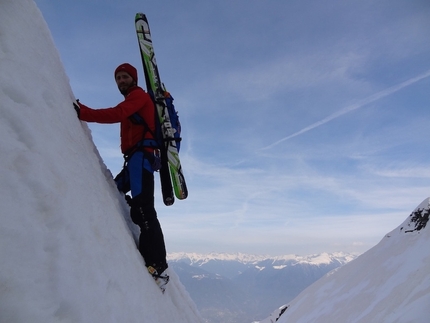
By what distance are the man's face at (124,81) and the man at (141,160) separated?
65mm

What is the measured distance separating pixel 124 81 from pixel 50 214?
4103 mm

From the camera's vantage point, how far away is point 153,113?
643 cm

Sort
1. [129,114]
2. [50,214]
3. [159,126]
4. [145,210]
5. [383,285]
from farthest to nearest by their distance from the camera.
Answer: [383,285]
[159,126]
[145,210]
[129,114]
[50,214]

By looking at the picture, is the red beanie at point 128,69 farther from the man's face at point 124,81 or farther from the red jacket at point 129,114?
the red jacket at point 129,114

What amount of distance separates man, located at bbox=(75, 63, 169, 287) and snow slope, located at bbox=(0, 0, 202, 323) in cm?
38

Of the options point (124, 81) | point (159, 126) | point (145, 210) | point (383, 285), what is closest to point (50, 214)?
point (145, 210)

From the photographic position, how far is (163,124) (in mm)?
6859

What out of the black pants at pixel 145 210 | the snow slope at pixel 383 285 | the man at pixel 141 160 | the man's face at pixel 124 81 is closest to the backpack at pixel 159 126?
the man at pixel 141 160

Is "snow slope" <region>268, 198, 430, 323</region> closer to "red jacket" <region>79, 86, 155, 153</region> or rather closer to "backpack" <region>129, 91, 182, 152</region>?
"backpack" <region>129, 91, 182, 152</region>

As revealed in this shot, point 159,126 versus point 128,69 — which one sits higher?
point 128,69

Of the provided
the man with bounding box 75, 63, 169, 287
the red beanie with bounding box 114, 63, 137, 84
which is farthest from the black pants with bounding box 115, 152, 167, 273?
the red beanie with bounding box 114, 63, 137, 84

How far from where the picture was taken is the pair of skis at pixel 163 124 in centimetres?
692

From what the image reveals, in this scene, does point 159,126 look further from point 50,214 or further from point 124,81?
point 50,214

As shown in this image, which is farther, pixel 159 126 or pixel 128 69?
pixel 159 126
